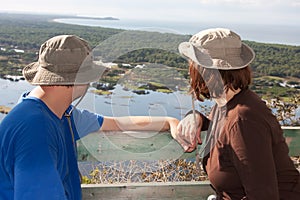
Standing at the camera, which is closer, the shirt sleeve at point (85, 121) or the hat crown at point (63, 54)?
the hat crown at point (63, 54)

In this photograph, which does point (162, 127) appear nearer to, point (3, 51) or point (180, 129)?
point (180, 129)

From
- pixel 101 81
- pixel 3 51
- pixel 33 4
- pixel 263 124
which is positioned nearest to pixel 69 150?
pixel 101 81

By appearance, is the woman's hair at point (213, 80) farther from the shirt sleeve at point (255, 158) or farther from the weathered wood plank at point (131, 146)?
the weathered wood plank at point (131, 146)

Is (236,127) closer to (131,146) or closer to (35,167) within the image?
(131,146)

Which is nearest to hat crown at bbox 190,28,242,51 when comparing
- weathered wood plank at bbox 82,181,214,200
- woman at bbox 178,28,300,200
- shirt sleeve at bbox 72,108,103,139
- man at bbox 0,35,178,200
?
woman at bbox 178,28,300,200

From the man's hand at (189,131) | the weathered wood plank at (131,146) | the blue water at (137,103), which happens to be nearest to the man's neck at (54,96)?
the blue water at (137,103)

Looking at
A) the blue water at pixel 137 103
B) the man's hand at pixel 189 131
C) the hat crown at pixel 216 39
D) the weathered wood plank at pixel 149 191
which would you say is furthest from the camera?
the weathered wood plank at pixel 149 191

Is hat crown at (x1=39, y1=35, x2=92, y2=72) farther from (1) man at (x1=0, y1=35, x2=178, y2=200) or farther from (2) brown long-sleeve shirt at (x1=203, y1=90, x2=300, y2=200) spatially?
(2) brown long-sleeve shirt at (x1=203, y1=90, x2=300, y2=200)
